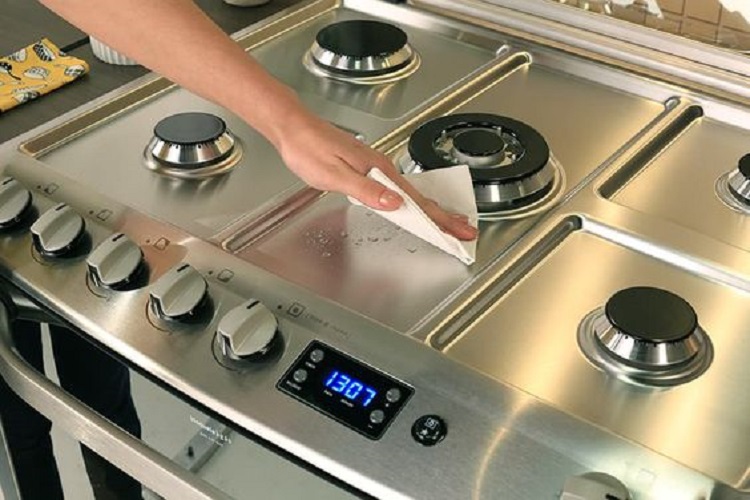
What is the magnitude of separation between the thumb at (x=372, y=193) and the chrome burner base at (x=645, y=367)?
0.18 m

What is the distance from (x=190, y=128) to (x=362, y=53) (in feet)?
0.77

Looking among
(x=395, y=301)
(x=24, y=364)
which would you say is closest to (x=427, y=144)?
(x=395, y=301)

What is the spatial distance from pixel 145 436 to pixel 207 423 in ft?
0.33

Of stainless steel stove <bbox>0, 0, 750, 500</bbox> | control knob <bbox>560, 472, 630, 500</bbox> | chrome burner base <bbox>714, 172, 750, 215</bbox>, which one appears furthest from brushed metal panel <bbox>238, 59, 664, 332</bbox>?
control knob <bbox>560, 472, 630, 500</bbox>

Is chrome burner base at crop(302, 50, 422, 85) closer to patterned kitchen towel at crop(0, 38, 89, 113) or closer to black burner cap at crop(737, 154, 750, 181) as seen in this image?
patterned kitchen towel at crop(0, 38, 89, 113)

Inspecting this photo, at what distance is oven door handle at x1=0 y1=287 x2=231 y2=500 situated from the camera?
0.84 meters

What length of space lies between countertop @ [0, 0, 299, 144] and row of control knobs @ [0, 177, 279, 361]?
0.18m

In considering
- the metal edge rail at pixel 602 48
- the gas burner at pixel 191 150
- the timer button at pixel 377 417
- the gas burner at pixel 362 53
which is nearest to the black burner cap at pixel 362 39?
the gas burner at pixel 362 53

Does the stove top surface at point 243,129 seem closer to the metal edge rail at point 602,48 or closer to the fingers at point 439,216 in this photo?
the metal edge rail at point 602,48

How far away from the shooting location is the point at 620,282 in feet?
2.96

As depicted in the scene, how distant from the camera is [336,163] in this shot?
2.87 ft

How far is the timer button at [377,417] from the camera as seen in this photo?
0.76 metres

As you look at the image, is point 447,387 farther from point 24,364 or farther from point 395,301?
point 24,364

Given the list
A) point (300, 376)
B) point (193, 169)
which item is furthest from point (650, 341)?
point (193, 169)
